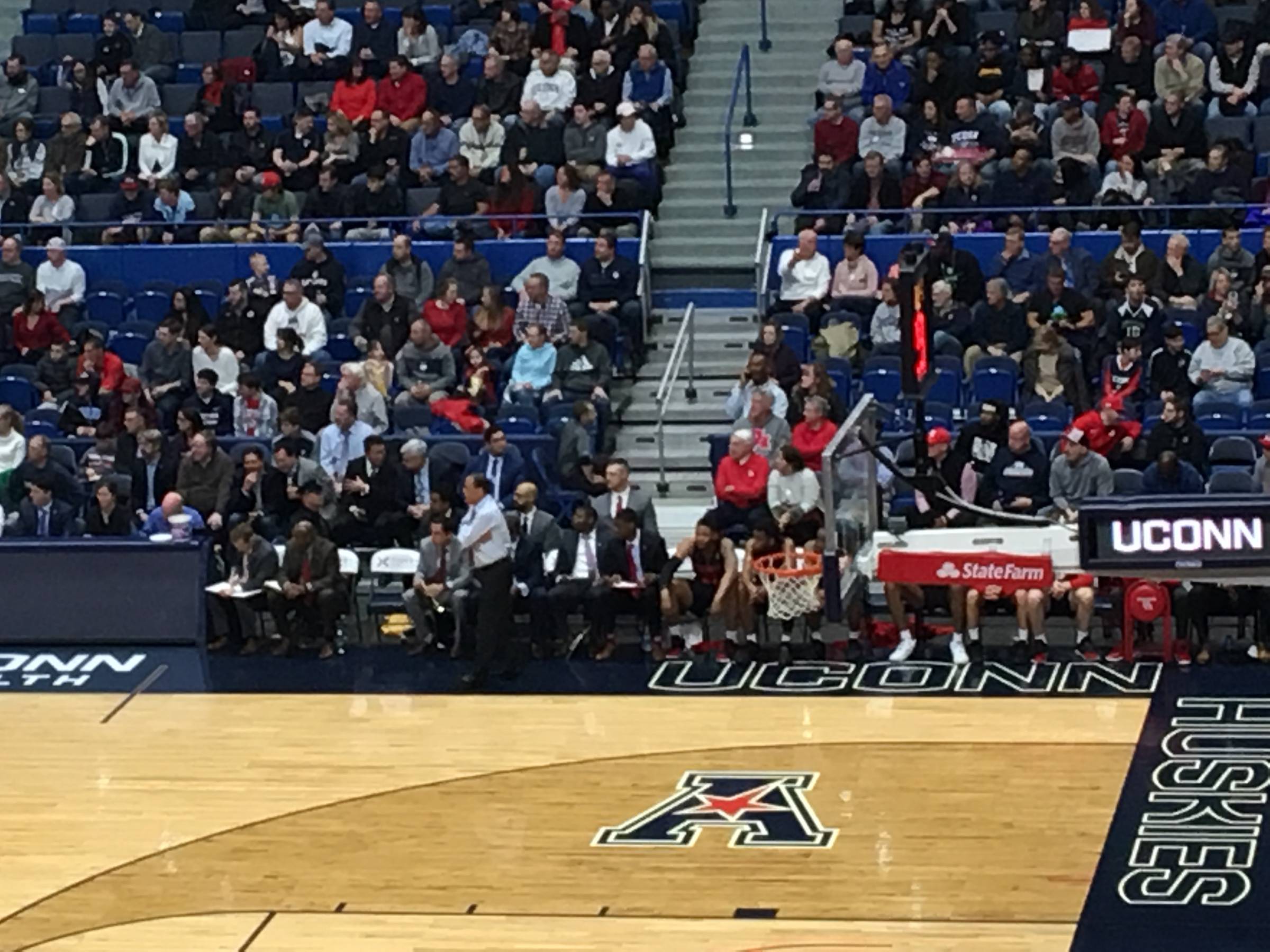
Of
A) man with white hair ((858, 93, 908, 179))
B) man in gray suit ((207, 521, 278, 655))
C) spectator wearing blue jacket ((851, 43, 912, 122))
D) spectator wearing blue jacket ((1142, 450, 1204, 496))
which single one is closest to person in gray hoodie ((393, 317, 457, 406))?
man in gray suit ((207, 521, 278, 655))

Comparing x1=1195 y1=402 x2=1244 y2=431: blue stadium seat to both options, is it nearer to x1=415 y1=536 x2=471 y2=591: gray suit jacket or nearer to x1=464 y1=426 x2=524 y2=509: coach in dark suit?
x1=464 y1=426 x2=524 y2=509: coach in dark suit

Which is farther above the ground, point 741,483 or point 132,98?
point 132,98

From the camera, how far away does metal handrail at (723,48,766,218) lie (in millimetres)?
24938

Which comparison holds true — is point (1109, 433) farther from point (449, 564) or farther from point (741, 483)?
point (449, 564)

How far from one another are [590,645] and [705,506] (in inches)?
84.8

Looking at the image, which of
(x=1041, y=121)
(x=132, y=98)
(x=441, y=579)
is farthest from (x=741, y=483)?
(x=132, y=98)

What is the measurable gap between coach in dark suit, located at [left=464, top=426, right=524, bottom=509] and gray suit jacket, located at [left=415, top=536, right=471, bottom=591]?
3.24 feet

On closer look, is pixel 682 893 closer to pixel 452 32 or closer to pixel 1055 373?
pixel 1055 373

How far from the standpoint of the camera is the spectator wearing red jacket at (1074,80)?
23906mm

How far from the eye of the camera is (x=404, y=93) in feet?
84.0

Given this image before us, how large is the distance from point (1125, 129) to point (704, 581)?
671 centimetres

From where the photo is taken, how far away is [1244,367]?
20.9m

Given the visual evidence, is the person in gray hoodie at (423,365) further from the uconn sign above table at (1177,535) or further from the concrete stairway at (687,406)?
the uconn sign above table at (1177,535)

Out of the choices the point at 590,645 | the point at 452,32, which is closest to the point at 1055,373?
the point at 590,645
